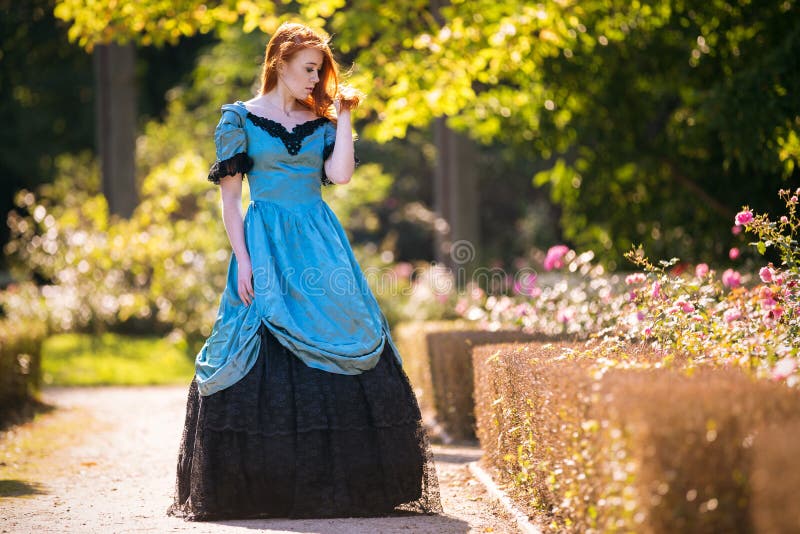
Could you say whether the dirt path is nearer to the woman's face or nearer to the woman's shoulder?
the woman's shoulder

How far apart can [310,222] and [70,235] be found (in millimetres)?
11991

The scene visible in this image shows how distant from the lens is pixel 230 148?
4688mm

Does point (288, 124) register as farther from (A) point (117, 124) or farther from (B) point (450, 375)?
(A) point (117, 124)

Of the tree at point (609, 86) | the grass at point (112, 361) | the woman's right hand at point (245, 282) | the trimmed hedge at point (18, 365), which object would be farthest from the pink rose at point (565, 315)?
the grass at point (112, 361)

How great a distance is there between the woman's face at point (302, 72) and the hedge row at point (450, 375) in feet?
6.59

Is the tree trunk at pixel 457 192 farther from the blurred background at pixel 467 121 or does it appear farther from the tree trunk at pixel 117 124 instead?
the tree trunk at pixel 117 124

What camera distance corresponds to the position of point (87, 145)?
81.0 ft

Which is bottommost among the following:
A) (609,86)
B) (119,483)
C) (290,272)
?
(119,483)

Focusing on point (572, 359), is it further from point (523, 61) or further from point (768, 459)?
point (523, 61)

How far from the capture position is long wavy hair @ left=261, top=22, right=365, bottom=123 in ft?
15.6

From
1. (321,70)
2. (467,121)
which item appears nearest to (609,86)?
(467,121)

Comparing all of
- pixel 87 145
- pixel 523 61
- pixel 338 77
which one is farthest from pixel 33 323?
pixel 87 145

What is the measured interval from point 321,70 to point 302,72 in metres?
0.15

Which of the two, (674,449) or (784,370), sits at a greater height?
(784,370)
